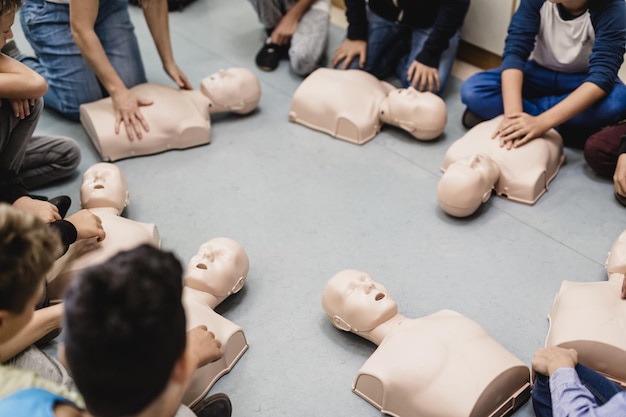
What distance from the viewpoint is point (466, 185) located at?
1519mm

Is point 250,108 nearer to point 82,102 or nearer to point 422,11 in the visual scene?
point 82,102

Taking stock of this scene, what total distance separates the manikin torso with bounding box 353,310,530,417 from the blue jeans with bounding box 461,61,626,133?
2.75 feet

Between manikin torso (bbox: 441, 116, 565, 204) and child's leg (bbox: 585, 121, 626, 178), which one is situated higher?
child's leg (bbox: 585, 121, 626, 178)

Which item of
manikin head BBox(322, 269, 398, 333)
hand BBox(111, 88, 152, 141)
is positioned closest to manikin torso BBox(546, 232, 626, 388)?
manikin head BBox(322, 269, 398, 333)

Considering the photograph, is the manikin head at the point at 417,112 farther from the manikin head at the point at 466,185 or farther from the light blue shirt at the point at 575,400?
the light blue shirt at the point at 575,400

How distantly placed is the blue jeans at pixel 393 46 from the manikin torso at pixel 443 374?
3.61 ft

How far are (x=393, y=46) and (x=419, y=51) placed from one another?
11 cm

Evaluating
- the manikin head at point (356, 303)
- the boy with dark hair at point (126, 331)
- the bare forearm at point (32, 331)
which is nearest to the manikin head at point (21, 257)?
the boy with dark hair at point (126, 331)

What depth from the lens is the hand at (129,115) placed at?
177 centimetres

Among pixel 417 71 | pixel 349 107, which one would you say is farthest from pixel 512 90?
pixel 349 107

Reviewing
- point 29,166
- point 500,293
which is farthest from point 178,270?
point 29,166

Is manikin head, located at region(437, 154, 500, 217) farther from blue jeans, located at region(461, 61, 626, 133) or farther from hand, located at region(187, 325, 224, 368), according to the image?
hand, located at region(187, 325, 224, 368)

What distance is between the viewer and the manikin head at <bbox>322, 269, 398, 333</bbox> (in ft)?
4.12

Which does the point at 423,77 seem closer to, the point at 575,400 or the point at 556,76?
the point at 556,76
